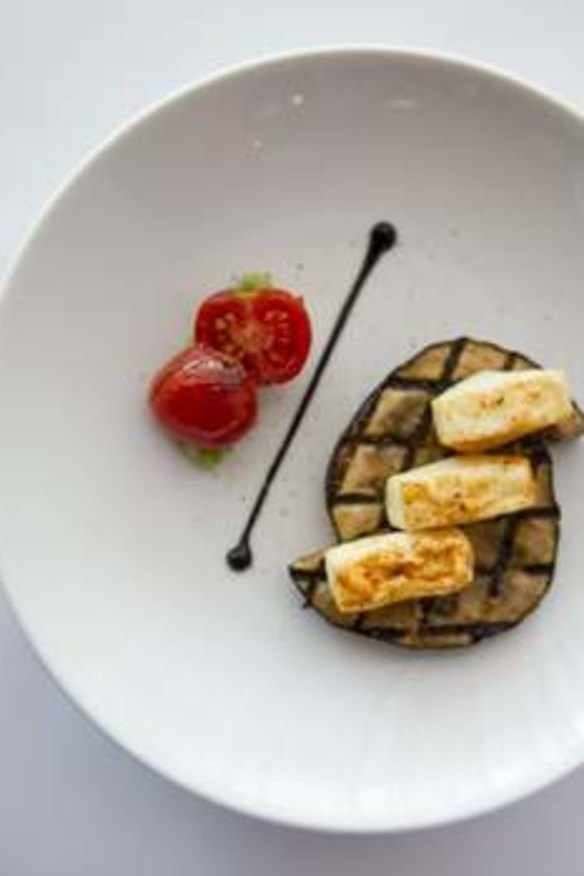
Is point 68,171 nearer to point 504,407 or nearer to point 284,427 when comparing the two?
point 284,427

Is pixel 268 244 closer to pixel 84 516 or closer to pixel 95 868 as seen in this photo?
pixel 84 516

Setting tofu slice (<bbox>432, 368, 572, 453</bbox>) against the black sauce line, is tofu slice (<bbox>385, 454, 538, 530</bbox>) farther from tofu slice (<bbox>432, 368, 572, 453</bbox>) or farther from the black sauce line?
the black sauce line

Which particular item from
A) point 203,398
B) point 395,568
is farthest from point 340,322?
point 395,568

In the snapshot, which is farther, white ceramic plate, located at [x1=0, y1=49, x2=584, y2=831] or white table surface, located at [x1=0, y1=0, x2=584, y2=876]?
white table surface, located at [x1=0, y1=0, x2=584, y2=876]

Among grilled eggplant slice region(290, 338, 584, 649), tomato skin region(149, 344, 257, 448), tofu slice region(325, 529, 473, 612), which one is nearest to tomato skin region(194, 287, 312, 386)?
tomato skin region(149, 344, 257, 448)

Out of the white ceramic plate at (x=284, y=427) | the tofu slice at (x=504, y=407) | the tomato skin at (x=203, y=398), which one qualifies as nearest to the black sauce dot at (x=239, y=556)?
the white ceramic plate at (x=284, y=427)

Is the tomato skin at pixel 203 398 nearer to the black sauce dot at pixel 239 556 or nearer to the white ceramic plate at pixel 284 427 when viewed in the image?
the white ceramic plate at pixel 284 427
